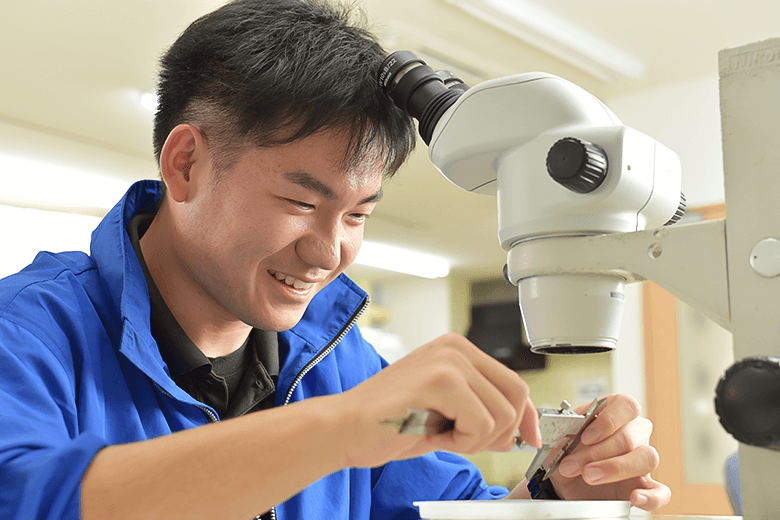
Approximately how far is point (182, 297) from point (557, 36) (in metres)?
2.16

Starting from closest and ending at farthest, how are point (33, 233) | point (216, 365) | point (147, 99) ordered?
point (216, 365), point (147, 99), point (33, 233)

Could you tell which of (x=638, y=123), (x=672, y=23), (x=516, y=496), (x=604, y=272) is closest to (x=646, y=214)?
(x=604, y=272)

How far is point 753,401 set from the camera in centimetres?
52

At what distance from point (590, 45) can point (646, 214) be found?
7.91ft

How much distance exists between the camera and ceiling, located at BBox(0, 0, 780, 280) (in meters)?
2.61

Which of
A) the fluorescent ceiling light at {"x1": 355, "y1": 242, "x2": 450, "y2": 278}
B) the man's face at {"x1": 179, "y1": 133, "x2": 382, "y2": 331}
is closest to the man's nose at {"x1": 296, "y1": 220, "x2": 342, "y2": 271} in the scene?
the man's face at {"x1": 179, "y1": 133, "x2": 382, "y2": 331}

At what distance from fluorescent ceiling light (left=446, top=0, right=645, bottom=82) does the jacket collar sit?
169cm

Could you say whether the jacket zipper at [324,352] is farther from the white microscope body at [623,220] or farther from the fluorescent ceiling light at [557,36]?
the fluorescent ceiling light at [557,36]

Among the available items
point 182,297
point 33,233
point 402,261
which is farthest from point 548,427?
point 402,261

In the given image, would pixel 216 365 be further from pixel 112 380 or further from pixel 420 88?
pixel 420 88

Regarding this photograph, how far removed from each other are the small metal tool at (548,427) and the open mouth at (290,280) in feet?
1.31

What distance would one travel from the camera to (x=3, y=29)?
2.73 meters

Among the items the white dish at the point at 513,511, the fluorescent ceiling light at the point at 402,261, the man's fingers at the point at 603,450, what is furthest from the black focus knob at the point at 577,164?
the fluorescent ceiling light at the point at 402,261

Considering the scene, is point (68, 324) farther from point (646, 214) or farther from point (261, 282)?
point (646, 214)
